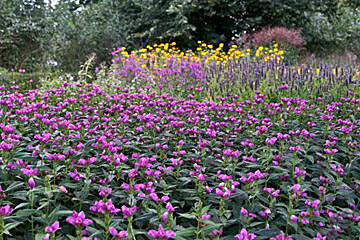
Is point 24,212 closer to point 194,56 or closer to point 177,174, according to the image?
point 177,174

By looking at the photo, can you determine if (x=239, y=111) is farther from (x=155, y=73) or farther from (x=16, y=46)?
(x=16, y=46)

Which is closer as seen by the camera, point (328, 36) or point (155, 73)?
point (155, 73)

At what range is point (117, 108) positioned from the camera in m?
3.06

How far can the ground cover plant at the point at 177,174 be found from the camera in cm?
161

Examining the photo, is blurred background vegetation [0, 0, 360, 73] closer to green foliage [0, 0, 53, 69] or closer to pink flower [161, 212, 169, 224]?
green foliage [0, 0, 53, 69]

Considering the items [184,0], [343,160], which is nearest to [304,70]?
[343,160]

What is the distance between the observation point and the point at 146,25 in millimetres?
13234

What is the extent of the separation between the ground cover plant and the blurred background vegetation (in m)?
8.29

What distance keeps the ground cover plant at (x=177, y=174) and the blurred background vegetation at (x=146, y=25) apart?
8.29 metres

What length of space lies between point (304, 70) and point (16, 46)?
919 cm

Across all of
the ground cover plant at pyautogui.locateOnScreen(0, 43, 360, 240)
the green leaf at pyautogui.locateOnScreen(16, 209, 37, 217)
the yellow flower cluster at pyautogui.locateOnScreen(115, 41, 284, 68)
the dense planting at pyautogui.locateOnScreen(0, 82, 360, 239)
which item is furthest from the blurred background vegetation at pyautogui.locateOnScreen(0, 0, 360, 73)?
the green leaf at pyautogui.locateOnScreen(16, 209, 37, 217)

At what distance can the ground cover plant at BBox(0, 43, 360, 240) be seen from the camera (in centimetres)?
161

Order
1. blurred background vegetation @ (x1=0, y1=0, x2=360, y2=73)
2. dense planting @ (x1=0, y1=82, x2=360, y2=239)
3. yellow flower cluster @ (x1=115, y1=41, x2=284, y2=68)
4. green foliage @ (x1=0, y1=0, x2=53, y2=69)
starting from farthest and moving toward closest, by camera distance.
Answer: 1. blurred background vegetation @ (x1=0, y1=0, x2=360, y2=73)
2. green foliage @ (x1=0, y1=0, x2=53, y2=69)
3. yellow flower cluster @ (x1=115, y1=41, x2=284, y2=68)
4. dense planting @ (x1=0, y1=82, x2=360, y2=239)

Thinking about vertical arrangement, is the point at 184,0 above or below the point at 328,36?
above
